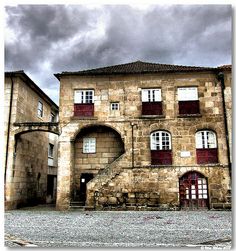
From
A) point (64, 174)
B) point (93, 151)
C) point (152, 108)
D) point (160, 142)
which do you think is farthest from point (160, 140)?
point (64, 174)

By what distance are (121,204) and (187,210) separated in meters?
2.83

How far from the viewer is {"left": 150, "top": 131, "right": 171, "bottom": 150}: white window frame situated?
1435cm

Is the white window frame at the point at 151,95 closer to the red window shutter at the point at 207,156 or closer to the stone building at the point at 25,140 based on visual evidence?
the red window shutter at the point at 207,156

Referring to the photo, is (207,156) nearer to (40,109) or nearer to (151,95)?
(151,95)

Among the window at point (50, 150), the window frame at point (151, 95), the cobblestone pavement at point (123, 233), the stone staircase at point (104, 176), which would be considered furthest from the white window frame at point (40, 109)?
the cobblestone pavement at point (123, 233)

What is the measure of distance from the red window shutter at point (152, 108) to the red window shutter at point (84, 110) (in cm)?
246

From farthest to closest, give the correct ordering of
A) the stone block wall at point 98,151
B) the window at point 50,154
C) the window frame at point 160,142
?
the window at point 50,154
the stone block wall at point 98,151
the window frame at point 160,142

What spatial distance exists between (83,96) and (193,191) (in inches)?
265

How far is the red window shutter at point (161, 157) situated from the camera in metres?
14.2

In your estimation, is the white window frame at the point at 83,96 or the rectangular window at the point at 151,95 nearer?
the rectangular window at the point at 151,95

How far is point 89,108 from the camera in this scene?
14969 mm

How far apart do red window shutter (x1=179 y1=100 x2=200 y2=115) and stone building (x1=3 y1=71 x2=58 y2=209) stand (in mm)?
5985

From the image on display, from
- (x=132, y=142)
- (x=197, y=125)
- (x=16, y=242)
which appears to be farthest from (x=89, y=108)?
(x=16, y=242)

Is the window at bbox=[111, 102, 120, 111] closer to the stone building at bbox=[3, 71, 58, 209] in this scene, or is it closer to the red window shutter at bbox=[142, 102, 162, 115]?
the red window shutter at bbox=[142, 102, 162, 115]
